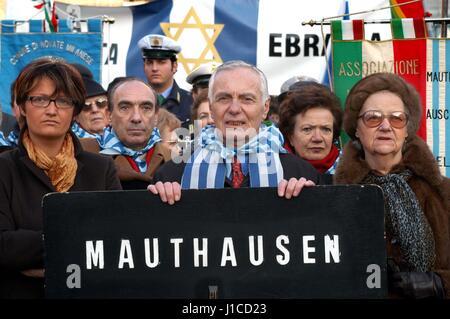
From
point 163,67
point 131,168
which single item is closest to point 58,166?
point 131,168

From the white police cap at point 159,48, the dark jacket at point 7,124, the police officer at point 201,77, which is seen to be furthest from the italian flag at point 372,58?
the dark jacket at point 7,124

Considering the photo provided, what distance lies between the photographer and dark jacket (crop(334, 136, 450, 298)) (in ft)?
14.7

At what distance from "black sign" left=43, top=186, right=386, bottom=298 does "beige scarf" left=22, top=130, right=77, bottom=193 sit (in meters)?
0.48

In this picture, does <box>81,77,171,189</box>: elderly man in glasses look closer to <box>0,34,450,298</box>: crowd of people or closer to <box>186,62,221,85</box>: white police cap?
<box>0,34,450,298</box>: crowd of people

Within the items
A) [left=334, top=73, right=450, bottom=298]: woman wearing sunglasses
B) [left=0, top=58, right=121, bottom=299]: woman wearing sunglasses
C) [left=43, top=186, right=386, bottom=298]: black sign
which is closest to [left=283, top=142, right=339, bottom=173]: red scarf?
[left=334, top=73, right=450, bottom=298]: woman wearing sunglasses

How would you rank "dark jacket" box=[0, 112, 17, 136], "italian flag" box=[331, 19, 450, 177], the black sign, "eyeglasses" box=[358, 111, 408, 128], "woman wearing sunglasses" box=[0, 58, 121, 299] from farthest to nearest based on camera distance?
1. "dark jacket" box=[0, 112, 17, 136]
2. "italian flag" box=[331, 19, 450, 177]
3. "eyeglasses" box=[358, 111, 408, 128]
4. "woman wearing sunglasses" box=[0, 58, 121, 299]
5. the black sign

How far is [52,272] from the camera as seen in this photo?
3850 mm

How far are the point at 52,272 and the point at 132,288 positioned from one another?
1.05 feet

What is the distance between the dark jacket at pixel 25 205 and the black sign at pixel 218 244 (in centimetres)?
27

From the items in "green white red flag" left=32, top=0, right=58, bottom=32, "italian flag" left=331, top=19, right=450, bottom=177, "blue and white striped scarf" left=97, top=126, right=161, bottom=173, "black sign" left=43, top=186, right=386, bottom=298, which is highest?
"green white red flag" left=32, top=0, right=58, bottom=32

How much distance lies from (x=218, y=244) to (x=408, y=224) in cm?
105

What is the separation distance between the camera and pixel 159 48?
8.07 metres

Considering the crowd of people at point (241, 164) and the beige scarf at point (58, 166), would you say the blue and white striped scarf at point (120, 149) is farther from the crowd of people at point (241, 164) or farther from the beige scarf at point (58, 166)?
the beige scarf at point (58, 166)
